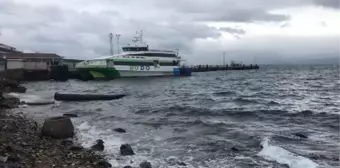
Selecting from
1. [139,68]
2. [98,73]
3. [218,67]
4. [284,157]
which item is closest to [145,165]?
[284,157]

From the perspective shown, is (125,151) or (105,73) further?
(105,73)

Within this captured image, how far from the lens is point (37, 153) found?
38.1ft

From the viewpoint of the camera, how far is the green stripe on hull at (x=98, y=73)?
227 ft

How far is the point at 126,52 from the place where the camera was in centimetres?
7419

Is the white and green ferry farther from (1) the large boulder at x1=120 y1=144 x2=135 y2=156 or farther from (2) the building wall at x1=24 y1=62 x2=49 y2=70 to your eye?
(1) the large boulder at x1=120 y1=144 x2=135 y2=156

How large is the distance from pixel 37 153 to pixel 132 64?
60.7 m

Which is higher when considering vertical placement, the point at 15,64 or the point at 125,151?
the point at 15,64

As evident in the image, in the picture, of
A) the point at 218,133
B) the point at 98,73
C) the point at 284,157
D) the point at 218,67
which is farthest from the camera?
the point at 218,67

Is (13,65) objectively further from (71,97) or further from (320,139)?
(320,139)

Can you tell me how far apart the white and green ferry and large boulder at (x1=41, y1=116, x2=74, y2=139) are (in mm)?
53739

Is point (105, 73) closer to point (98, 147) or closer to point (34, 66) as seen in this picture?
point (34, 66)

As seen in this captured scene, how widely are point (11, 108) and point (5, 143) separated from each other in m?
13.7

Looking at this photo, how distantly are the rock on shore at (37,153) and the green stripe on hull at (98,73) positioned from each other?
54.2 meters

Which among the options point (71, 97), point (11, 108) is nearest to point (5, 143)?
point (11, 108)
